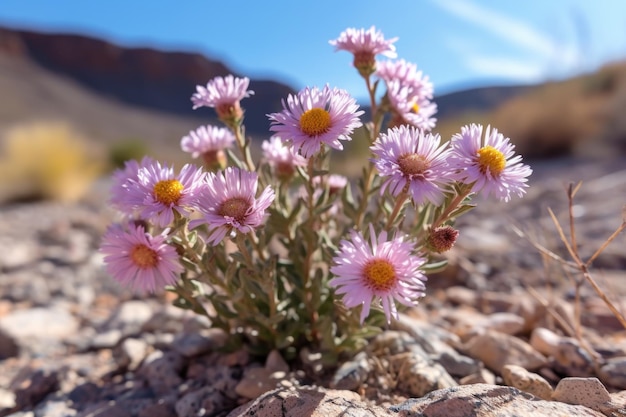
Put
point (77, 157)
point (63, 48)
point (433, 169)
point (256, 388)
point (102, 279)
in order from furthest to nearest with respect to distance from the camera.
Result: point (63, 48)
point (77, 157)
point (102, 279)
point (256, 388)
point (433, 169)

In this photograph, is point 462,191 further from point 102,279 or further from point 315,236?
point 102,279

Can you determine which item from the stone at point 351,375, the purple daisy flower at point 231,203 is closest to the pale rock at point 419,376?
the stone at point 351,375

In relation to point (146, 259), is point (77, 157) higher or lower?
higher

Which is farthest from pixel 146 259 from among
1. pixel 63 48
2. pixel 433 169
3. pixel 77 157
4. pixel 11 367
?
pixel 63 48

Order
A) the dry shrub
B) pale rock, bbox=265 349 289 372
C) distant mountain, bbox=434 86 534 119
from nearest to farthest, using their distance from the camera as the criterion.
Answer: pale rock, bbox=265 349 289 372 < the dry shrub < distant mountain, bbox=434 86 534 119

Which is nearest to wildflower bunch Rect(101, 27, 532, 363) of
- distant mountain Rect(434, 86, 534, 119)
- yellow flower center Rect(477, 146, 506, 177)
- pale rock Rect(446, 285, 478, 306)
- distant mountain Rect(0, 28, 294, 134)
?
yellow flower center Rect(477, 146, 506, 177)

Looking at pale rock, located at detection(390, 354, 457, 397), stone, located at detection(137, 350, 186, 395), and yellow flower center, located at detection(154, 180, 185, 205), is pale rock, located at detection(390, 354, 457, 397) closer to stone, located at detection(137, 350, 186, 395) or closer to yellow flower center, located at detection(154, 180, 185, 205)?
stone, located at detection(137, 350, 186, 395)

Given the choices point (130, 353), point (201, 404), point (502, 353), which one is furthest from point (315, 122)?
point (130, 353)
